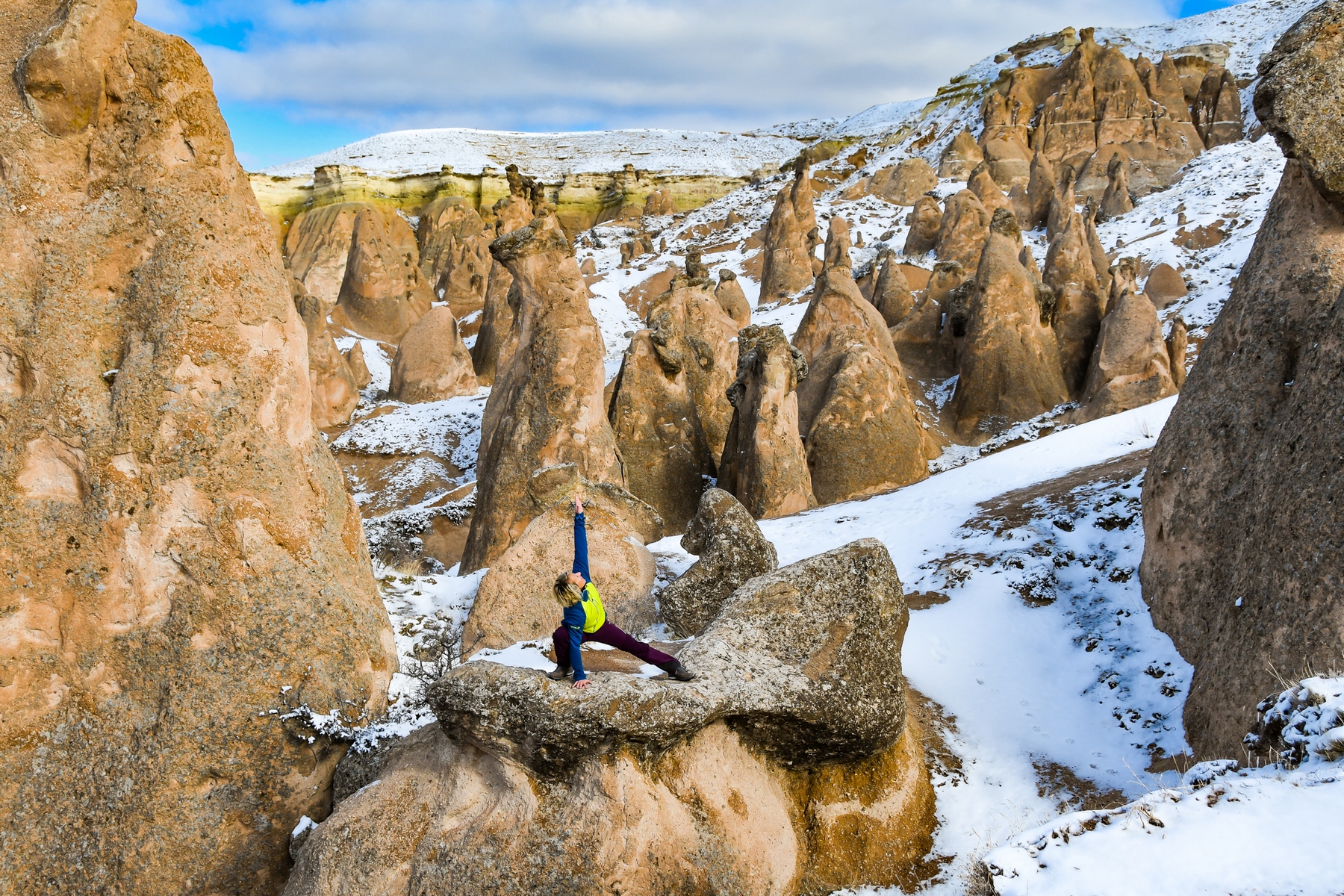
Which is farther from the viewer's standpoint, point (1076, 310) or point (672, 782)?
point (1076, 310)

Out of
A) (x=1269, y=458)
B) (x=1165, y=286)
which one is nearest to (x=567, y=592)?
(x=1269, y=458)

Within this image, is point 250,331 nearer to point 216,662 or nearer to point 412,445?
point 216,662

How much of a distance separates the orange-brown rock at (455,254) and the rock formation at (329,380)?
854cm

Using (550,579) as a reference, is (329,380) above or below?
above

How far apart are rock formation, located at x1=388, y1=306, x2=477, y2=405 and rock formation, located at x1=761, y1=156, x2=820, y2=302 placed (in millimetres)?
14517

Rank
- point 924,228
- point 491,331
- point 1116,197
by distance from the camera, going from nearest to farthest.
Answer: point 491,331
point 924,228
point 1116,197

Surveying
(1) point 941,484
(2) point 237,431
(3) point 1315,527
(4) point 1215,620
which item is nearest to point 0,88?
(2) point 237,431

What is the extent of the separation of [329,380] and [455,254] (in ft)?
61.4

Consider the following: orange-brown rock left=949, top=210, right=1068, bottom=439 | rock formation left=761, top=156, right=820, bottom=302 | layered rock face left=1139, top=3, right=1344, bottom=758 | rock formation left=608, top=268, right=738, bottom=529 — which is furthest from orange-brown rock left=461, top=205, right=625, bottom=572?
rock formation left=761, top=156, right=820, bottom=302

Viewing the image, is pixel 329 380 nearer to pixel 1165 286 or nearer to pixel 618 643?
pixel 618 643

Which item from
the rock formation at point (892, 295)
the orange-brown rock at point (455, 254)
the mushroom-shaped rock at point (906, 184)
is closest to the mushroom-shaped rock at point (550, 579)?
the rock formation at point (892, 295)

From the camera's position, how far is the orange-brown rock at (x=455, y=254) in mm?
39750

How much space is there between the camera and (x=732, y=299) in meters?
31.3

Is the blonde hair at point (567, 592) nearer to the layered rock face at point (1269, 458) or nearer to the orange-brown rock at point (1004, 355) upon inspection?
the layered rock face at point (1269, 458)
